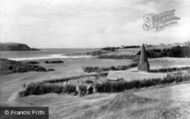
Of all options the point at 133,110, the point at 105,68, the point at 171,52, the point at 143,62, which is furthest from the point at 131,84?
the point at 171,52

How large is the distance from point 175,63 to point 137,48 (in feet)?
12.9

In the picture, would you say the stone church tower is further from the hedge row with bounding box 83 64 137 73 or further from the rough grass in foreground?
the rough grass in foreground

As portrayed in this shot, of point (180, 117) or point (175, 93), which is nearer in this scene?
point (180, 117)

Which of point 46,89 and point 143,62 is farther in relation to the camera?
point 143,62

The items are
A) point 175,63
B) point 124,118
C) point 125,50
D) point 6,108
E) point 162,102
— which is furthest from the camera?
point 125,50

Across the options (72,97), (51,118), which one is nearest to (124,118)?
(51,118)

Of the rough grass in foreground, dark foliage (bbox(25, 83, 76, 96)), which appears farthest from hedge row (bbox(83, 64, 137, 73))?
the rough grass in foreground

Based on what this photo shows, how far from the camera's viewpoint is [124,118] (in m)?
7.45

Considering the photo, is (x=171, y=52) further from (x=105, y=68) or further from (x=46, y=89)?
(x=46, y=89)

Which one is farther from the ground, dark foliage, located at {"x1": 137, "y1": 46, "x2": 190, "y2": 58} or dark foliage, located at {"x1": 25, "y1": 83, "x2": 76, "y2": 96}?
dark foliage, located at {"x1": 137, "y1": 46, "x2": 190, "y2": 58}

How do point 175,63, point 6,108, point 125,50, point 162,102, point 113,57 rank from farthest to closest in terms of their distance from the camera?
point 113,57
point 125,50
point 175,63
point 6,108
point 162,102

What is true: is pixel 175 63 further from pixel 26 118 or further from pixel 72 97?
pixel 26 118

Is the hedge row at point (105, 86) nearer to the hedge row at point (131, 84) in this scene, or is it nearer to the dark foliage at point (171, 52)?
the hedge row at point (131, 84)

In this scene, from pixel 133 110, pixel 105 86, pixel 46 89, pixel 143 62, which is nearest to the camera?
pixel 133 110
